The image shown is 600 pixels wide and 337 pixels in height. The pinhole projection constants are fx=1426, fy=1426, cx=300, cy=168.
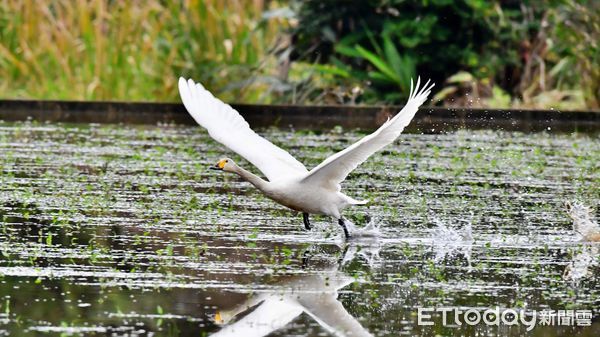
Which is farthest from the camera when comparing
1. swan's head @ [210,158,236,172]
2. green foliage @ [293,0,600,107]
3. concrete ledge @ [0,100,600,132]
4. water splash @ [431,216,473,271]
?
green foliage @ [293,0,600,107]

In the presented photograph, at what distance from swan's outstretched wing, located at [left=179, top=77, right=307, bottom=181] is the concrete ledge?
29.0ft

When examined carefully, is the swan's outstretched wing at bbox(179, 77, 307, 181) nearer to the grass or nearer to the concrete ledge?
the concrete ledge

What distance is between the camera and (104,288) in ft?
26.6

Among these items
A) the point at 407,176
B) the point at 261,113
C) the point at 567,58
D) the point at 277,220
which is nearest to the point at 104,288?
the point at 277,220

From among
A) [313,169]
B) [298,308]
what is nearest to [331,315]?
[298,308]

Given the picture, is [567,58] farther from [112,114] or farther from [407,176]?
[407,176]

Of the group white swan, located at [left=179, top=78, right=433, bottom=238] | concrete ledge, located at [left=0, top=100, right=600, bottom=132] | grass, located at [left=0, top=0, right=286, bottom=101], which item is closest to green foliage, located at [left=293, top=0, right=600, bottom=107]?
concrete ledge, located at [left=0, top=100, right=600, bottom=132]

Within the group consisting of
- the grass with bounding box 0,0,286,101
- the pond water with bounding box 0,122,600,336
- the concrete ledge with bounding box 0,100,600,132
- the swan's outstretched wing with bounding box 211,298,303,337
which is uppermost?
the grass with bounding box 0,0,286,101

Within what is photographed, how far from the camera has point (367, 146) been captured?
33.7 ft

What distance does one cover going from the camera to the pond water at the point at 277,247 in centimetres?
739

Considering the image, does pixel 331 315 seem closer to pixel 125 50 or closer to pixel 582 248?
pixel 582 248

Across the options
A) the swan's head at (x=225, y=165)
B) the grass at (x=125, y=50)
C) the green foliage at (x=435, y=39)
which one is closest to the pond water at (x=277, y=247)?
the swan's head at (x=225, y=165)

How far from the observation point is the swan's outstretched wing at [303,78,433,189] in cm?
1011

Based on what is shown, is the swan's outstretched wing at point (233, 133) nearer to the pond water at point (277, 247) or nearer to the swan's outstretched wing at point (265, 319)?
the pond water at point (277, 247)
